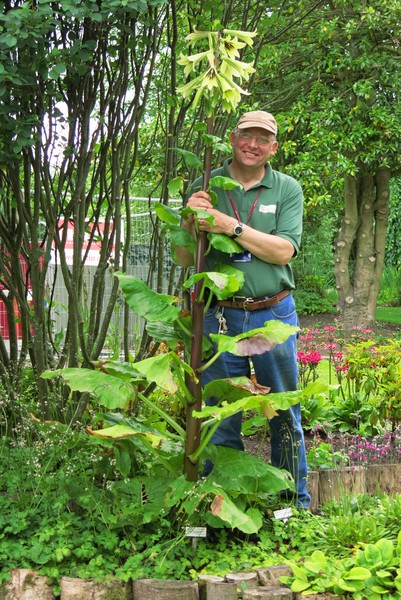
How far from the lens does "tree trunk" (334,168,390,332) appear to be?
52.0ft

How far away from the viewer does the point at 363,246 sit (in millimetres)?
16078

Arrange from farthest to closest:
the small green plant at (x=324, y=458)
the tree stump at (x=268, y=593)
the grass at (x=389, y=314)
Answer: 1. the grass at (x=389, y=314)
2. the small green plant at (x=324, y=458)
3. the tree stump at (x=268, y=593)

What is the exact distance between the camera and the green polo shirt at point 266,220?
4070 millimetres

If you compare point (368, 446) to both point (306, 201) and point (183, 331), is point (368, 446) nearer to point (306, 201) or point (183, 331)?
point (183, 331)

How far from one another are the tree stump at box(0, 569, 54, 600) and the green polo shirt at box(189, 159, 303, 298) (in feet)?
5.38

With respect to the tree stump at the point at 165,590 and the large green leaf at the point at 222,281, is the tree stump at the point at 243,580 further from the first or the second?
the large green leaf at the point at 222,281

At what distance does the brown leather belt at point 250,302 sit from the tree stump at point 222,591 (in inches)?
52.7

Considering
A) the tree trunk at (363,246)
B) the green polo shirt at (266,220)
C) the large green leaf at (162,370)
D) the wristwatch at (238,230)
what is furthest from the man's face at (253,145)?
the tree trunk at (363,246)

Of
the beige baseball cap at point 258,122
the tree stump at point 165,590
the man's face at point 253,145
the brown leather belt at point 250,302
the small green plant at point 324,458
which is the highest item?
the beige baseball cap at point 258,122

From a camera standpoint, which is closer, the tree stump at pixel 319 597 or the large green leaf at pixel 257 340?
the tree stump at pixel 319 597

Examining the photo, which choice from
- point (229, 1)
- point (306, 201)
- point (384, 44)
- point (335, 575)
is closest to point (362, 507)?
point (335, 575)

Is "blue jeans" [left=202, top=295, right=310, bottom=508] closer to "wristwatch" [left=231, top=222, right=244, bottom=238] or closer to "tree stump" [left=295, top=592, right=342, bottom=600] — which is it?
"wristwatch" [left=231, top=222, right=244, bottom=238]

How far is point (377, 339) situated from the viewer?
44.3ft

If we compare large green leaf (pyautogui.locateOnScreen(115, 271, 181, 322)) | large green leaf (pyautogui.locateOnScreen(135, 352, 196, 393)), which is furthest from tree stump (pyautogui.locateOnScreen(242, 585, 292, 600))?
large green leaf (pyautogui.locateOnScreen(115, 271, 181, 322))
